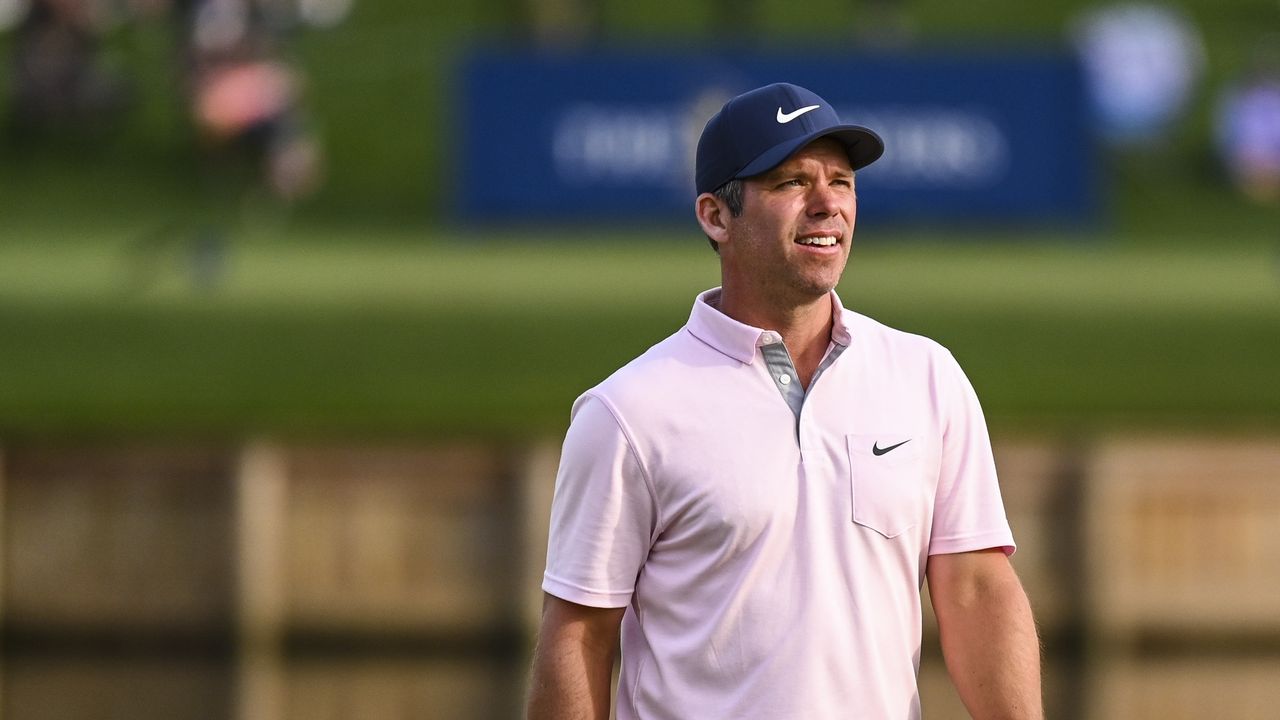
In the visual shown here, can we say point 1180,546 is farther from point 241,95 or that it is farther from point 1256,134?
point 241,95

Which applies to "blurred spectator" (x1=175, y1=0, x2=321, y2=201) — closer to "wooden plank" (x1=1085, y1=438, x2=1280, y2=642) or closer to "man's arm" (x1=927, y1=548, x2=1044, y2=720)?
Result: "wooden plank" (x1=1085, y1=438, x2=1280, y2=642)

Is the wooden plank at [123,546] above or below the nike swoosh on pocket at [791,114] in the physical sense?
below

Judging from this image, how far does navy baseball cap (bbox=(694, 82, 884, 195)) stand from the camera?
308 cm

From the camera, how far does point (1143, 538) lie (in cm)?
1050

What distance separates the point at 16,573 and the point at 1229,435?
668cm

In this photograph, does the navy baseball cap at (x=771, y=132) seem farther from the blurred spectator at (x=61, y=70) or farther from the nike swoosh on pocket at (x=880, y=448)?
the blurred spectator at (x=61, y=70)

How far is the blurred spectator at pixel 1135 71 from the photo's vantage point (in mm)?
15992

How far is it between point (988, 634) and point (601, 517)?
0.65 meters

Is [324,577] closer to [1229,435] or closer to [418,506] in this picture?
[418,506]

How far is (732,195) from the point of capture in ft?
10.4

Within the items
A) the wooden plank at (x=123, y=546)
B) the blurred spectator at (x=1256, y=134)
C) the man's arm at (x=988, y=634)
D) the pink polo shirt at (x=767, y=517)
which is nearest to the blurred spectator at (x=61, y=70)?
the wooden plank at (x=123, y=546)

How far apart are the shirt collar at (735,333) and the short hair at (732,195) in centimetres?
13

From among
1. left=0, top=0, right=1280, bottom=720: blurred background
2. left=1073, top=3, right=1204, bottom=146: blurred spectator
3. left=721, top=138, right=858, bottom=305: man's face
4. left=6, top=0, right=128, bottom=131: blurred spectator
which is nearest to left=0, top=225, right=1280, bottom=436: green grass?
left=0, top=0, right=1280, bottom=720: blurred background

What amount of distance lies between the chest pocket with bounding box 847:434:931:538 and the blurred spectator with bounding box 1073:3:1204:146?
1328 cm
